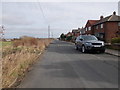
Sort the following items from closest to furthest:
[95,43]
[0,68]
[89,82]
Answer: [89,82]
[0,68]
[95,43]

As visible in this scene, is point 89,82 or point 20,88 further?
point 89,82

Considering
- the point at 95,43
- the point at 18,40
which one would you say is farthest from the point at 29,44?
the point at 95,43

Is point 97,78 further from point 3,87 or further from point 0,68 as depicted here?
point 0,68

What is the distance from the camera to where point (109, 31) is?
152 ft

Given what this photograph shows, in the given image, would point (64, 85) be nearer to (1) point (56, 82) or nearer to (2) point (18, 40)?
(1) point (56, 82)

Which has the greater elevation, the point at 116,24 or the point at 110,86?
the point at 116,24

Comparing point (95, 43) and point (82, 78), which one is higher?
point (95, 43)

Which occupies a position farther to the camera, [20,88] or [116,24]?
[116,24]

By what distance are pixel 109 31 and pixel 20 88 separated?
4415cm

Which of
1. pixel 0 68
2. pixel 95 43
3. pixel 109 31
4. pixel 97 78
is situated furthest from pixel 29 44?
pixel 109 31

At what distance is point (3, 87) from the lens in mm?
4980

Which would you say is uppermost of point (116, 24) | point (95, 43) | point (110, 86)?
point (116, 24)

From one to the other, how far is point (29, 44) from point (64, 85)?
68.9 feet

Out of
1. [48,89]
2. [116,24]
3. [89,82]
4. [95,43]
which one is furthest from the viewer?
[116,24]
